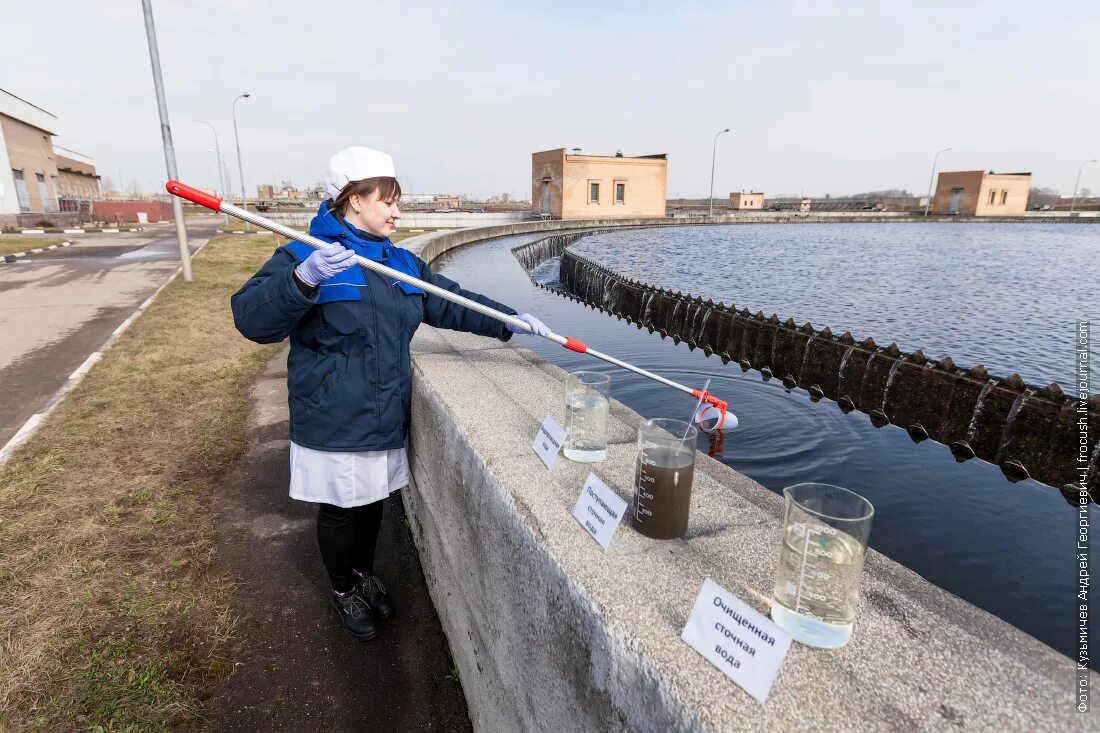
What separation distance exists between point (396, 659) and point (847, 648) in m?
2.69

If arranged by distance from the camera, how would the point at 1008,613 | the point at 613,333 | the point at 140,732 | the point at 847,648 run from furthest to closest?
1. the point at 613,333
2. the point at 1008,613
3. the point at 140,732
4. the point at 847,648

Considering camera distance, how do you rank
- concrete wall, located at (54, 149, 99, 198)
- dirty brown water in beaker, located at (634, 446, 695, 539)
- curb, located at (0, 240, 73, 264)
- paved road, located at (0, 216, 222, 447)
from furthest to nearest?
1. concrete wall, located at (54, 149, 99, 198)
2. curb, located at (0, 240, 73, 264)
3. paved road, located at (0, 216, 222, 447)
4. dirty brown water in beaker, located at (634, 446, 695, 539)

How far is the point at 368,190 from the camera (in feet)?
9.68

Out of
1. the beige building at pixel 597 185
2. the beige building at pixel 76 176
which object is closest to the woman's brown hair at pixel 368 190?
the beige building at pixel 597 185

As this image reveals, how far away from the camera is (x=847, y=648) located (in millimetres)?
1356

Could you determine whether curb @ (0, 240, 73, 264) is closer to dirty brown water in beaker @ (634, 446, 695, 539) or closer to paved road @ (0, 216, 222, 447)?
paved road @ (0, 216, 222, 447)

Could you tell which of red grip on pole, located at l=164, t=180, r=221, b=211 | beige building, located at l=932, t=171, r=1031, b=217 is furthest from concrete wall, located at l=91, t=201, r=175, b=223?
beige building, located at l=932, t=171, r=1031, b=217

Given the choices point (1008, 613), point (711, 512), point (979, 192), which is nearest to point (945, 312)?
point (1008, 613)

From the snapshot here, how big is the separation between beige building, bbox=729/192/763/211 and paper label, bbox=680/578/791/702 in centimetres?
11001

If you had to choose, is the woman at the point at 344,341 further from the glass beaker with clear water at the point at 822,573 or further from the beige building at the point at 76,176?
the beige building at the point at 76,176

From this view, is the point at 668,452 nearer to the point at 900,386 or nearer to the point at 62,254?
the point at 900,386

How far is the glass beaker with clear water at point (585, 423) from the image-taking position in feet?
8.07

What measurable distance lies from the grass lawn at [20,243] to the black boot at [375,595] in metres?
27.1

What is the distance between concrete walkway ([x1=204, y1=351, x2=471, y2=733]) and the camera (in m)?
2.84
